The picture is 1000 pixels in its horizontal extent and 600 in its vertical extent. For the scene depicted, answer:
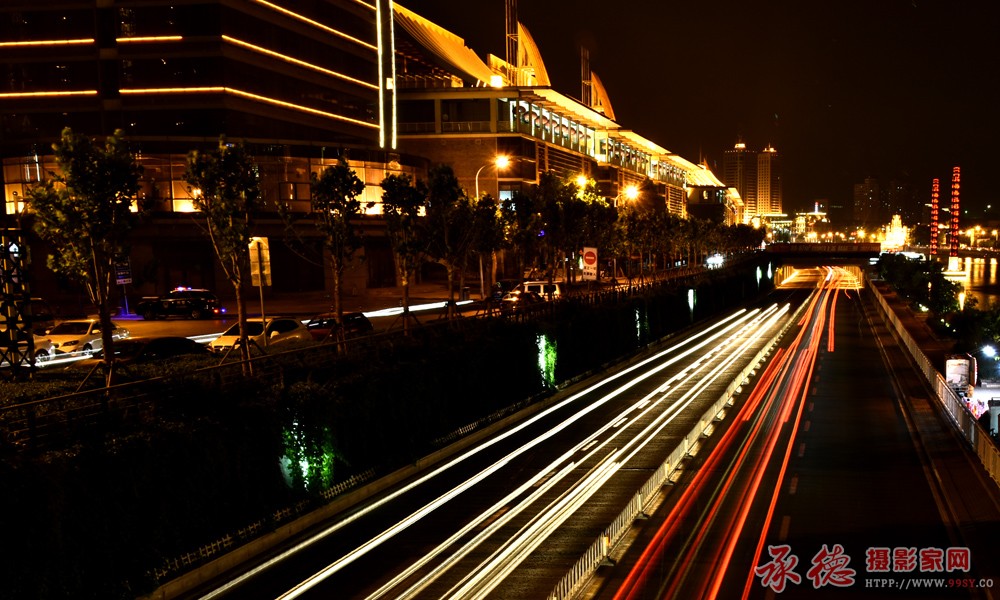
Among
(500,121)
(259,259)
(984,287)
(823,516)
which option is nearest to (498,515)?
(823,516)

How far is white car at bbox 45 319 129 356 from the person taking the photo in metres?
35.0

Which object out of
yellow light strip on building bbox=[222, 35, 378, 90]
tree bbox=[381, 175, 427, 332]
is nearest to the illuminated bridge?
yellow light strip on building bbox=[222, 35, 378, 90]

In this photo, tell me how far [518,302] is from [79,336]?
19.8m

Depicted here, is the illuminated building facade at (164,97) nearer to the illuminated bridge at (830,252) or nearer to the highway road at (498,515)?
the highway road at (498,515)

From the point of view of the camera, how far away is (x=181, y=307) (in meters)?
51.9

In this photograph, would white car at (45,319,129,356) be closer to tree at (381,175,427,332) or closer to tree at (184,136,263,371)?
tree at (381,175,427,332)

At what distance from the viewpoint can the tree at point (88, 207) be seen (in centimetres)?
1889

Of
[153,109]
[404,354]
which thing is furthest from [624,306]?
[153,109]

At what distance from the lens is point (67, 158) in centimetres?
1884

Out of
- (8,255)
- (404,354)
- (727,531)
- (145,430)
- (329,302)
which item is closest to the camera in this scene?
(145,430)

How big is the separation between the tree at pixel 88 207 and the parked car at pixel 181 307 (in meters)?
33.0

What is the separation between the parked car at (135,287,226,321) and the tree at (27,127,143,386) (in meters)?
33.0

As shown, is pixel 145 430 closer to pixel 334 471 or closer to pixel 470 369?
pixel 334 471

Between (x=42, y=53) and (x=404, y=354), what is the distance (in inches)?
2450
